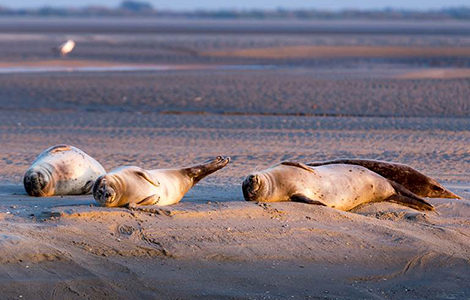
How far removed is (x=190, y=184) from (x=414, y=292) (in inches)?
82.8

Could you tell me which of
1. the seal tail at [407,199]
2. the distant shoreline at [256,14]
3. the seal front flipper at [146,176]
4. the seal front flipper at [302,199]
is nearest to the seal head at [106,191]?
the seal front flipper at [146,176]

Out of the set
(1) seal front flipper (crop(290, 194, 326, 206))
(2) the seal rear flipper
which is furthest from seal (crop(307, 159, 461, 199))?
(1) seal front flipper (crop(290, 194, 326, 206))

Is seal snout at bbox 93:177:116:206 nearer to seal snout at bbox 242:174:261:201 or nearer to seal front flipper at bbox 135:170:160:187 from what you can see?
seal front flipper at bbox 135:170:160:187

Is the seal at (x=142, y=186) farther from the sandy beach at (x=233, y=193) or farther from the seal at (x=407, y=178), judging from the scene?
the seal at (x=407, y=178)

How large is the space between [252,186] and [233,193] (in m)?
0.82

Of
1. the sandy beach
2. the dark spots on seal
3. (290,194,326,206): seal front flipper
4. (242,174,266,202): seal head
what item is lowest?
the sandy beach

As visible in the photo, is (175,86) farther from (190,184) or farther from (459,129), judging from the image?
(190,184)

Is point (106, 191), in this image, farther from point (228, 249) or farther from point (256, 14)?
point (256, 14)

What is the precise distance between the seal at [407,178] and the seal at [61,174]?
2016mm

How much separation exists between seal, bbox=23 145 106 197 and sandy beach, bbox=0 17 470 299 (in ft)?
0.51

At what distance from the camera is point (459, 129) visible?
12.5 meters

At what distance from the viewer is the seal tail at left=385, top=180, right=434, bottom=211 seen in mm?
6672

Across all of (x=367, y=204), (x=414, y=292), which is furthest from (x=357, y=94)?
(x=414, y=292)

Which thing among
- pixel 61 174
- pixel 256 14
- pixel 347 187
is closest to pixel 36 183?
pixel 61 174
